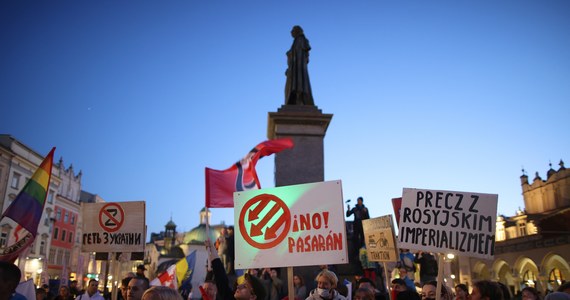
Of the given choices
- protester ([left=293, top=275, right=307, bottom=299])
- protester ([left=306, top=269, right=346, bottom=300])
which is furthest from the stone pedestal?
protester ([left=306, top=269, right=346, bottom=300])

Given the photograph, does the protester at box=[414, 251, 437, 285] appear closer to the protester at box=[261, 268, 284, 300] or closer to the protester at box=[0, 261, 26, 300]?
the protester at box=[261, 268, 284, 300]

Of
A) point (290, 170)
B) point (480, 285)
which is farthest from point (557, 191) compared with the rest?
point (480, 285)

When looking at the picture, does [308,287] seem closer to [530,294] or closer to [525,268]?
[530,294]

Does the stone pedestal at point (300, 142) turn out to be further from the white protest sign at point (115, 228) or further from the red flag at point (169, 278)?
the white protest sign at point (115, 228)

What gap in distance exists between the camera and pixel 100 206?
25.0ft

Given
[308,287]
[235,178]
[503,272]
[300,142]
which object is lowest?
[503,272]

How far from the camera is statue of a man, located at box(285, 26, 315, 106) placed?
13.8 meters

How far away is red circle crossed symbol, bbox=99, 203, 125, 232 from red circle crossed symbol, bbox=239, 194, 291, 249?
280 centimetres

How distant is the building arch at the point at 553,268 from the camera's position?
40.1 meters

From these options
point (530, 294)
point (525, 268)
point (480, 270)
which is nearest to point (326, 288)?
point (530, 294)

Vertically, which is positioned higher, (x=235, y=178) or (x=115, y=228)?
(x=235, y=178)

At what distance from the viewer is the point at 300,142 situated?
40.1ft

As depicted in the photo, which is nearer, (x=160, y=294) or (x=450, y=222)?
(x=160, y=294)

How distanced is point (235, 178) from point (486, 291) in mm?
5986
